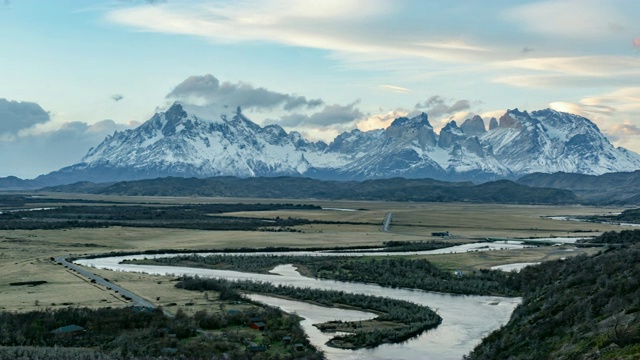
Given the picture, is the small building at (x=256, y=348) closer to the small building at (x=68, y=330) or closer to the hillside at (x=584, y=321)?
the small building at (x=68, y=330)

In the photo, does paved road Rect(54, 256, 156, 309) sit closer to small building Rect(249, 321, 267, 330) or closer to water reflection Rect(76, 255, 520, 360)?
water reflection Rect(76, 255, 520, 360)

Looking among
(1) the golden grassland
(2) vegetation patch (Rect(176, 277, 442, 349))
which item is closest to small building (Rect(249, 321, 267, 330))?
(2) vegetation patch (Rect(176, 277, 442, 349))

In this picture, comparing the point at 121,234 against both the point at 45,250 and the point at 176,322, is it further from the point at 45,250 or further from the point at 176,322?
the point at 176,322

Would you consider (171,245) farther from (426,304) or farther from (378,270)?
(426,304)

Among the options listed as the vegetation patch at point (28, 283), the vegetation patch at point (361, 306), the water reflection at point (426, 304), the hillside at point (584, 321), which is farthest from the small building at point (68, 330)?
the hillside at point (584, 321)

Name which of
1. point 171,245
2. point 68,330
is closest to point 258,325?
point 68,330

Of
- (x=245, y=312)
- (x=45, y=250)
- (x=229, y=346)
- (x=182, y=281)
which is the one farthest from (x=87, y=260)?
(x=229, y=346)
